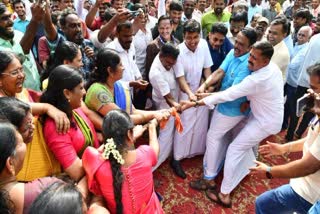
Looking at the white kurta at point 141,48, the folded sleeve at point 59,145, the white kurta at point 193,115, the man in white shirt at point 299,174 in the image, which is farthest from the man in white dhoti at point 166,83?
the folded sleeve at point 59,145

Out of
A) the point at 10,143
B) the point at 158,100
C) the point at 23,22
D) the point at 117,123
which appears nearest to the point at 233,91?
the point at 158,100

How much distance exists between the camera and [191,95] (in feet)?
10.1

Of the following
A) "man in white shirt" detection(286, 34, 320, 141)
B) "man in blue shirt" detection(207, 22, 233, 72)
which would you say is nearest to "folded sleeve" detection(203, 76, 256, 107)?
"man in blue shirt" detection(207, 22, 233, 72)

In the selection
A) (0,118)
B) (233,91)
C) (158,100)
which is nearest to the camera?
(0,118)

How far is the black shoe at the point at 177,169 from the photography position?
3.32 meters

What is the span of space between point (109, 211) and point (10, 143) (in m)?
0.73

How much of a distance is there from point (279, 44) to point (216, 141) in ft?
5.07

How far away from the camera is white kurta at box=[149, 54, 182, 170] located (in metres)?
3.01

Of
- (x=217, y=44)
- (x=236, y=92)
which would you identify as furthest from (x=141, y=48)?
(x=236, y=92)

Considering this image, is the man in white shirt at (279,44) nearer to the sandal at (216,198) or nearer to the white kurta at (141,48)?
the white kurta at (141,48)

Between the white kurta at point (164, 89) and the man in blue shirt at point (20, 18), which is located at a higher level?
the man in blue shirt at point (20, 18)

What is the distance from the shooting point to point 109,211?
1.70 meters

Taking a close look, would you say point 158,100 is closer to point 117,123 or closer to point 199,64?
point 199,64

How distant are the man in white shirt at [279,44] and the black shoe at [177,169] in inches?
68.2
